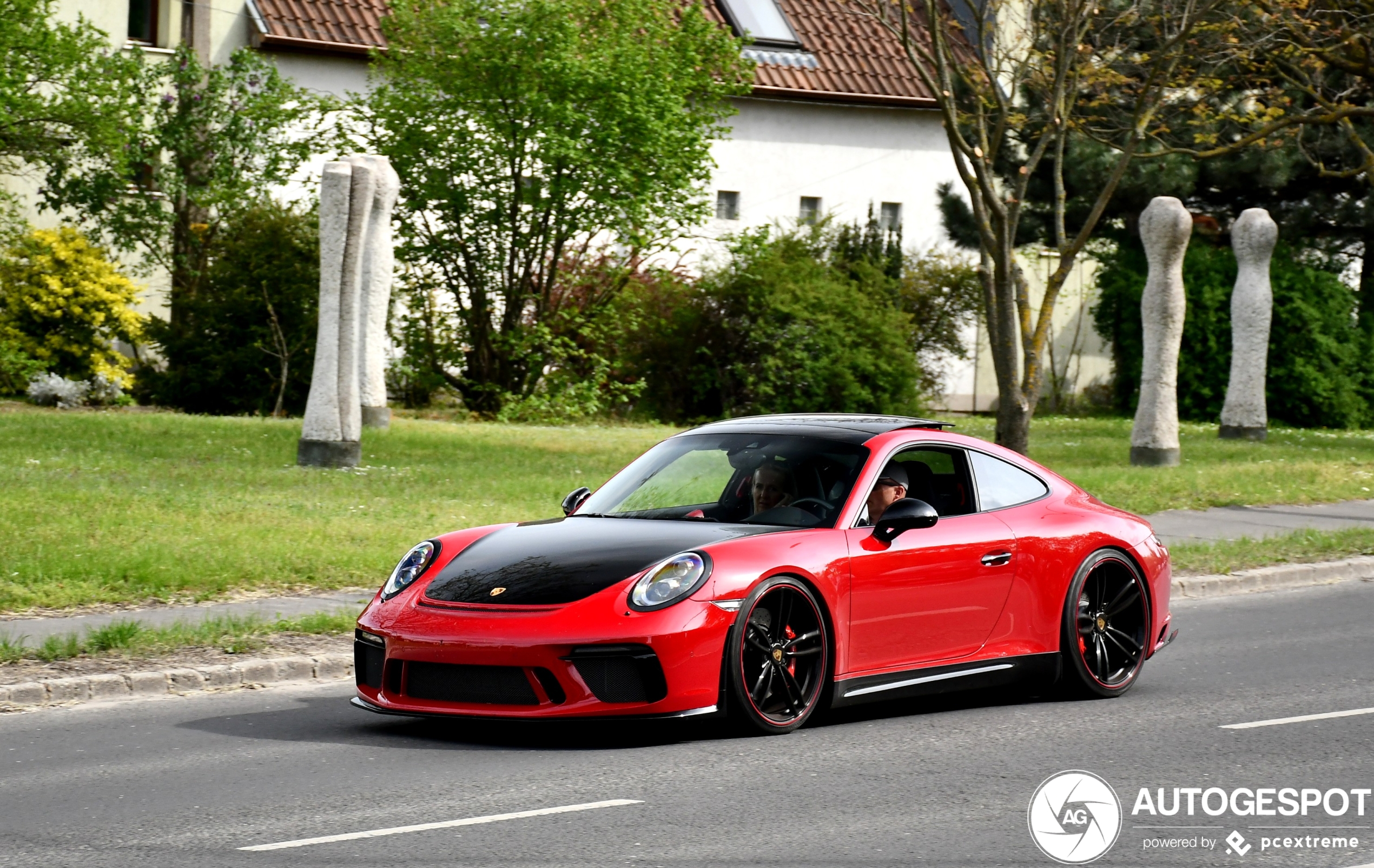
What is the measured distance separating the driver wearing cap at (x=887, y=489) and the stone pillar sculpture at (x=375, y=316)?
1645 cm

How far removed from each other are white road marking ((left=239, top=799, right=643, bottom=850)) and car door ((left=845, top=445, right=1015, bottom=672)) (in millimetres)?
1886

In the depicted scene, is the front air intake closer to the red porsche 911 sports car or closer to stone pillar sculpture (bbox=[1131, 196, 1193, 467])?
the red porsche 911 sports car

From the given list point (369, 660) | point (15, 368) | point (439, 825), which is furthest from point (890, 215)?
point (439, 825)

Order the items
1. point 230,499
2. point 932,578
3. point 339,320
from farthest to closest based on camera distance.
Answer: point 339,320 < point 230,499 < point 932,578

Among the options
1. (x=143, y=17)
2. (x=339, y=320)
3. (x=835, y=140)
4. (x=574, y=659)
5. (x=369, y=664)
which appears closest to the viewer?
(x=574, y=659)

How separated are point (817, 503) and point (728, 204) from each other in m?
30.3

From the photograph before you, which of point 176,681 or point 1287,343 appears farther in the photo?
point 1287,343

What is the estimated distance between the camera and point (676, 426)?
29.7 meters

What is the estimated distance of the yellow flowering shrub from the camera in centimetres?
2862

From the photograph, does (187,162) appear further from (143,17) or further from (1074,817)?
(1074,817)

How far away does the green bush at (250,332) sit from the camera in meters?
27.9

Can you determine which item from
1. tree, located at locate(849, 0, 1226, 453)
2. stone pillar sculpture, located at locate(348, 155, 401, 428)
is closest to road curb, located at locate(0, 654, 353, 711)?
tree, located at locate(849, 0, 1226, 453)

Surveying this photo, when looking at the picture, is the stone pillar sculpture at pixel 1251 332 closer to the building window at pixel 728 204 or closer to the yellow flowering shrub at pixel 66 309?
the building window at pixel 728 204

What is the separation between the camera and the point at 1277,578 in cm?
1457
